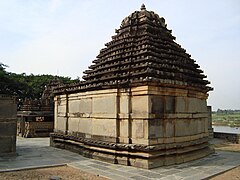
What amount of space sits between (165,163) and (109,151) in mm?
2118

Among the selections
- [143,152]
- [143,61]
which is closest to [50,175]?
[143,152]

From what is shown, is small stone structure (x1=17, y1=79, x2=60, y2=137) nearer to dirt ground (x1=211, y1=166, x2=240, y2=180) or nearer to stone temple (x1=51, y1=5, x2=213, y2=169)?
stone temple (x1=51, y1=5, x2=213, y2=169)

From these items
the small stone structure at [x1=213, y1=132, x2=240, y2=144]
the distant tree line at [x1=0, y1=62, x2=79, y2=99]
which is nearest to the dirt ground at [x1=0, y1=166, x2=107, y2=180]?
the small stone structure at [x1=213, y1=132, x2=240, y2=144]

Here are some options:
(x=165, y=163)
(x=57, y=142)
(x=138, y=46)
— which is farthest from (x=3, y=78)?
(x=165, y=163)

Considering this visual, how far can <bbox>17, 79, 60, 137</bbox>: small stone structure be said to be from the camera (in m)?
20.9

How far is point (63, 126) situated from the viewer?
43.5 ft

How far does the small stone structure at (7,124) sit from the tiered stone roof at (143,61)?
2.98 meters

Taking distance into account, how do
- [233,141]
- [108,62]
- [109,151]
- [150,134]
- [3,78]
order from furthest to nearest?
[3,78] < [233,141] < [108,62] < [109,151] < [150,134]

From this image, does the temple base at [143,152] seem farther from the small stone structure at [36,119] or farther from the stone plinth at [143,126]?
the small stone structure at [36,119]

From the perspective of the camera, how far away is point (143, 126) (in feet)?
28.3

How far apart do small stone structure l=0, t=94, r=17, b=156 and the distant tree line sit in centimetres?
2182

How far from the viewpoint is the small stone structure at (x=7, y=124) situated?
1063cm

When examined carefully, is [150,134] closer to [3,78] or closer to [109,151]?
[109,151]

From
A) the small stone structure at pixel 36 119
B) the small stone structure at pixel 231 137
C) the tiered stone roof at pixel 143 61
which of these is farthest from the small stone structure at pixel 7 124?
the small stone structure at pixel 231 137
